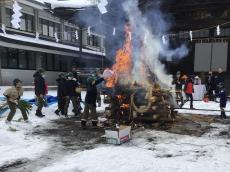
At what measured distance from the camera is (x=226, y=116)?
13.7 meters

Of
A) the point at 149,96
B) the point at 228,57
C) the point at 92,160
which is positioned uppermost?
the point at 228,57

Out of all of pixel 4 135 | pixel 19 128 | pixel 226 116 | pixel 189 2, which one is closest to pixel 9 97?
pixel 19 128

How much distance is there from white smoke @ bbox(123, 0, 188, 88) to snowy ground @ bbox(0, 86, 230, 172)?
5.30m

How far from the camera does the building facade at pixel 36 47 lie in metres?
26.1

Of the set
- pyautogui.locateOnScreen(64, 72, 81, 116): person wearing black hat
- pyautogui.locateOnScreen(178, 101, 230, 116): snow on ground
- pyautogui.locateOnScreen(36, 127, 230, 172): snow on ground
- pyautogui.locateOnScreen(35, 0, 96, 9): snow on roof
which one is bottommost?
pyautogui.locateOnScreen(36, 127, 230, 172): snow on ground

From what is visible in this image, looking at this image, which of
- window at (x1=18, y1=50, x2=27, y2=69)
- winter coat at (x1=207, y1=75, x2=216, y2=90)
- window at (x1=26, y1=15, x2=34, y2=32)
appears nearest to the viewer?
winter coat at (x1=207, y1=75, x2=216, y2=90)

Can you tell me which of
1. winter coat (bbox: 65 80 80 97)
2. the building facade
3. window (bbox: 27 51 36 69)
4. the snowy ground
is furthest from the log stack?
window (bbox: 27 51 36 69)

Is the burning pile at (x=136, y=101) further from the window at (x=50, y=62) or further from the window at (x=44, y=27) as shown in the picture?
the window at (x=44, y=27)

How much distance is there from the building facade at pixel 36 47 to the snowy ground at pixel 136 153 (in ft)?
51.0

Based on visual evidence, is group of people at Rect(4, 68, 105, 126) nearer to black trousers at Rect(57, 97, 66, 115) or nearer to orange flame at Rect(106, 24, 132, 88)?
black trousers at Rect(57, 97, 66, 115)

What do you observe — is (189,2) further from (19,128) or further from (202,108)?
(19,128)

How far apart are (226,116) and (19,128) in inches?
318

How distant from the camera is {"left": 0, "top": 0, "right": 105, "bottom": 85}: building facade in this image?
85.5 ft

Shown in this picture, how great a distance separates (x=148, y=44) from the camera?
57.6 ft
